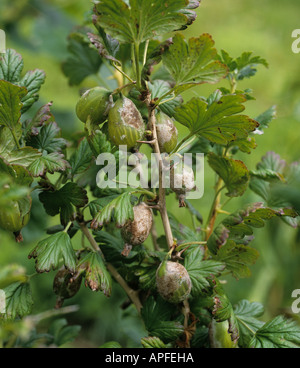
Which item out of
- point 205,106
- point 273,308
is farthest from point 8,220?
point 273,308

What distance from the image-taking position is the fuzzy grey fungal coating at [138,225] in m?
0.48

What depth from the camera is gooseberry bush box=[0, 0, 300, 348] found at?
0.46 metres

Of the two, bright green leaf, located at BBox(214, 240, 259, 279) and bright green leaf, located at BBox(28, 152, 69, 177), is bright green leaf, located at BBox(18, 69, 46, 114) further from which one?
bright green leaf, located at BBox(214, 240, 259, 279)

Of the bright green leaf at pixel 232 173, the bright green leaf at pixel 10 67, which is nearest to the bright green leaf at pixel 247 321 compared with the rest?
the bright green leaf at pixel 232 173

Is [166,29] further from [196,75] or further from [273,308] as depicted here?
[273,308]

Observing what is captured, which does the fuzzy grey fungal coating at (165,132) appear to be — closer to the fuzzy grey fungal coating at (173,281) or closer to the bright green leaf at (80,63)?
the fuzzy grey fungal coating at (173,281)

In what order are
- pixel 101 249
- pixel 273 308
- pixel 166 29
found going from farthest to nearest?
1. pixel 273 308
2. pixel 101 249
3. pixel 166 29

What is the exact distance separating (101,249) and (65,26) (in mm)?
782

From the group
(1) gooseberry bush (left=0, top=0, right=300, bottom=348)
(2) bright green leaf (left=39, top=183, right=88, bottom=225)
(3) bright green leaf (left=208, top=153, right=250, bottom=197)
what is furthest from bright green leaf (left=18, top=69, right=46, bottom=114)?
(3) bright green leaf (left=208, top=153, right=250, bottom=197)

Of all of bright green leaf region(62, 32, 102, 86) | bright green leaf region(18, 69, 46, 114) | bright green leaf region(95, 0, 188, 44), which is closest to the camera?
bright green leaf region(95, 0, 188, 44)

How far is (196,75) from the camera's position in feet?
1.60

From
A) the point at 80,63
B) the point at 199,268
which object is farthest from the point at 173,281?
the point at 80,63

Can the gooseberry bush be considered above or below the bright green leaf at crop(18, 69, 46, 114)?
below

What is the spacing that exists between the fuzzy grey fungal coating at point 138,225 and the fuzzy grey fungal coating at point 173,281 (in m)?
0.04
